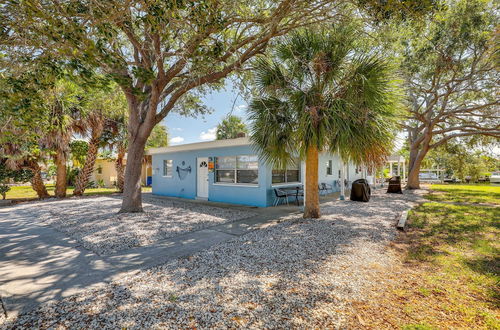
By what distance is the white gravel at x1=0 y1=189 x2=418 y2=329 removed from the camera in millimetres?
2648

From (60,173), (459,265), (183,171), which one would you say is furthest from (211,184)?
(459,265)

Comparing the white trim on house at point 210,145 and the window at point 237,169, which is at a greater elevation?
the white trim on house at point 210,145

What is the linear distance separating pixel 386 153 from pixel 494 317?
4.49 m

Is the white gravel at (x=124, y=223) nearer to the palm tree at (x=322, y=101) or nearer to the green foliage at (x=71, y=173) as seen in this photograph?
the palm tree at (x=322, y=101)

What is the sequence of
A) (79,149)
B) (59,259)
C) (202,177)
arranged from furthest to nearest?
1. (79,149)
2. (202,177)
3. (59,259)

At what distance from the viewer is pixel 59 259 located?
179 inches

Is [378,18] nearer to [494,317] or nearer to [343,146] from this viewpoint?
[343,146]

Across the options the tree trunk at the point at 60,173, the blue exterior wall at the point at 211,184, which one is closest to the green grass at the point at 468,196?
the blue exterior wall at the point at 211,184

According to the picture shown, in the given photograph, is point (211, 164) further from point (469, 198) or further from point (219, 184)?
point (469, 198)

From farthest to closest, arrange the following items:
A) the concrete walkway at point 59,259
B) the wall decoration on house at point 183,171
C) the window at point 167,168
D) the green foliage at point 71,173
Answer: the green foliage at point 71,173
the window at point 167,168
the wall decoration on house at point 183,171
the concrete walkway at point 59,259

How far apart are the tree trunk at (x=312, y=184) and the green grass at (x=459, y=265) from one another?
8.70 feet

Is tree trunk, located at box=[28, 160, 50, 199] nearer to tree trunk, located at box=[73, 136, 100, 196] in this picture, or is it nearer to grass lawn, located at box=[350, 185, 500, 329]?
tree trunk, located at box=[73, 136, 100, 196]

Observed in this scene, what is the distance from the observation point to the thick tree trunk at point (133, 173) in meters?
8.41

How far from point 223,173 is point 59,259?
307 inches
